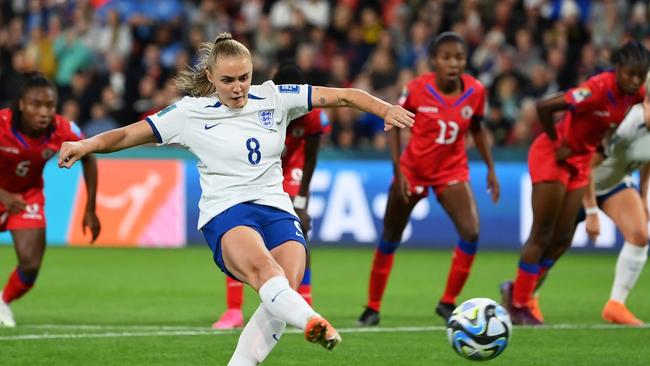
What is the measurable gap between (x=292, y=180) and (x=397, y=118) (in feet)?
13.4

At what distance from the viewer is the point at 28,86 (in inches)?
419

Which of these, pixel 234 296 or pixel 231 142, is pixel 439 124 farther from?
pixel 231 142

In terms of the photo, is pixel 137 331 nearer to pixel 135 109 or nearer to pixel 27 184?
pixel 27 184

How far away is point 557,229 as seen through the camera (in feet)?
37.1

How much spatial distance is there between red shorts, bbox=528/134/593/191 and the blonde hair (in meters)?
4.19

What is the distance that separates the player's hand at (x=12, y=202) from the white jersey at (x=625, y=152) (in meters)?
5.07

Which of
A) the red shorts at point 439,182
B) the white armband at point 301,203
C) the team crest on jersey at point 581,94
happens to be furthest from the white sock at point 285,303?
the team crest on jersey at point 581,94

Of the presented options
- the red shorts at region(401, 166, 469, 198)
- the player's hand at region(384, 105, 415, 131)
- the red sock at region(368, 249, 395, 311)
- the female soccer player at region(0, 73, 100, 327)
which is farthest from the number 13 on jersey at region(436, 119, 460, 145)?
the player's hand at region(384, 105, 415, 131)

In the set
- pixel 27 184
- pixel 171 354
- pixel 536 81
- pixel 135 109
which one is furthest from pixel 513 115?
pixel 171 354

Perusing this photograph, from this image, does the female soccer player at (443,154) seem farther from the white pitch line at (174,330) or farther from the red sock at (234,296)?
the red sock at (234,296)

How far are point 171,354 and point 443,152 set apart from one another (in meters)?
3.35

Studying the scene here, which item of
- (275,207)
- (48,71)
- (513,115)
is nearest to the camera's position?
(275,207)

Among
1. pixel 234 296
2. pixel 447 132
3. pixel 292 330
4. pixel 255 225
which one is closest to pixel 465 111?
pixel 447 132

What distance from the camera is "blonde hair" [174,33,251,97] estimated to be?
24.3 ft
